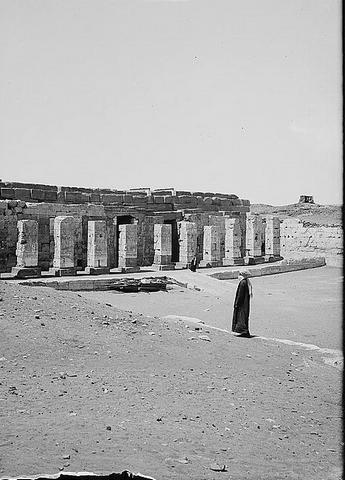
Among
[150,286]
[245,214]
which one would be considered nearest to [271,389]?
[150,286]

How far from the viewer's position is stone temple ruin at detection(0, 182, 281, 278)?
20969mm

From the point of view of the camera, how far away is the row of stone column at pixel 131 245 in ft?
66.2

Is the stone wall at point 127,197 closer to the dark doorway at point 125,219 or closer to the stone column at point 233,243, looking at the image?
the dark doorway at point 125,219

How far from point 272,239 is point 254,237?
1586mm

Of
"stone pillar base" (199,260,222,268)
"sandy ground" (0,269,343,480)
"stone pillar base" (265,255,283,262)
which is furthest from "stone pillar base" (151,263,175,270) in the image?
"sandy ground" (0,269,343,480)

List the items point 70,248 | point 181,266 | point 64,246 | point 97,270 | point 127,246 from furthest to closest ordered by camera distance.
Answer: point 181,266 < point 127,246 < point 97,270 < point 70,248 < point 64,246

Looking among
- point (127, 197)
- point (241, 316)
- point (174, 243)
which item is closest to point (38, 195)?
point (127, 197)

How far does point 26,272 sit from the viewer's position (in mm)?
19859

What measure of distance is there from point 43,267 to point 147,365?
14.8 m

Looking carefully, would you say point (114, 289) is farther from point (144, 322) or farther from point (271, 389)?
point (271, 389)

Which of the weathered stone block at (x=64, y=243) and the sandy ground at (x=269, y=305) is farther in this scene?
the weathered stone block at (x=64, y=243)

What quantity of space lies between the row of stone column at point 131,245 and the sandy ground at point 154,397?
8.24 m

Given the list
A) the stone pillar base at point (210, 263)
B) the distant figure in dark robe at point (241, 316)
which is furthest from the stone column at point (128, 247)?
the distant figure in dark robe at point (241, 316)

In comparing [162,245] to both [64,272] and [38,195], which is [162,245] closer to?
[64,272]
